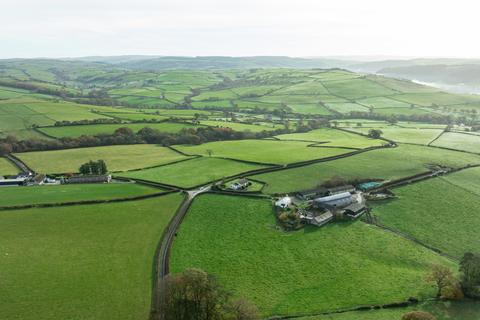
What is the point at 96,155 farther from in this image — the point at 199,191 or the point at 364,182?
the point at 364,182

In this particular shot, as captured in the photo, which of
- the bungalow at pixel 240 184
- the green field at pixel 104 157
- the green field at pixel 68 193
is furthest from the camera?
the green field at pixel 104 157

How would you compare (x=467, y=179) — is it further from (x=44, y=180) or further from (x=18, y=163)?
(x=18, y=163)

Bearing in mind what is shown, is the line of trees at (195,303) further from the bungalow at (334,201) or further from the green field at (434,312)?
the bungalow at (334,201)

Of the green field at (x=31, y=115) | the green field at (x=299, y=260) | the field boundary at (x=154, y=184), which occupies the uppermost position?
the green field at (x=31, y=115)

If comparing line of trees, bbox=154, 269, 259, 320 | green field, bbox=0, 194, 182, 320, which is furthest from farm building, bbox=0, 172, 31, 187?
line of trees, bbox=154, 269, 259, 320

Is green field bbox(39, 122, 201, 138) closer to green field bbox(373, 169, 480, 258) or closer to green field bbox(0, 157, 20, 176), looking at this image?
green field bbox(0, 157, 20, 176)

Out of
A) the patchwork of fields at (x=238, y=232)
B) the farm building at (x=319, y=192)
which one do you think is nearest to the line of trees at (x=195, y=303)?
the patchwork of fields at (x=238, y=232)
